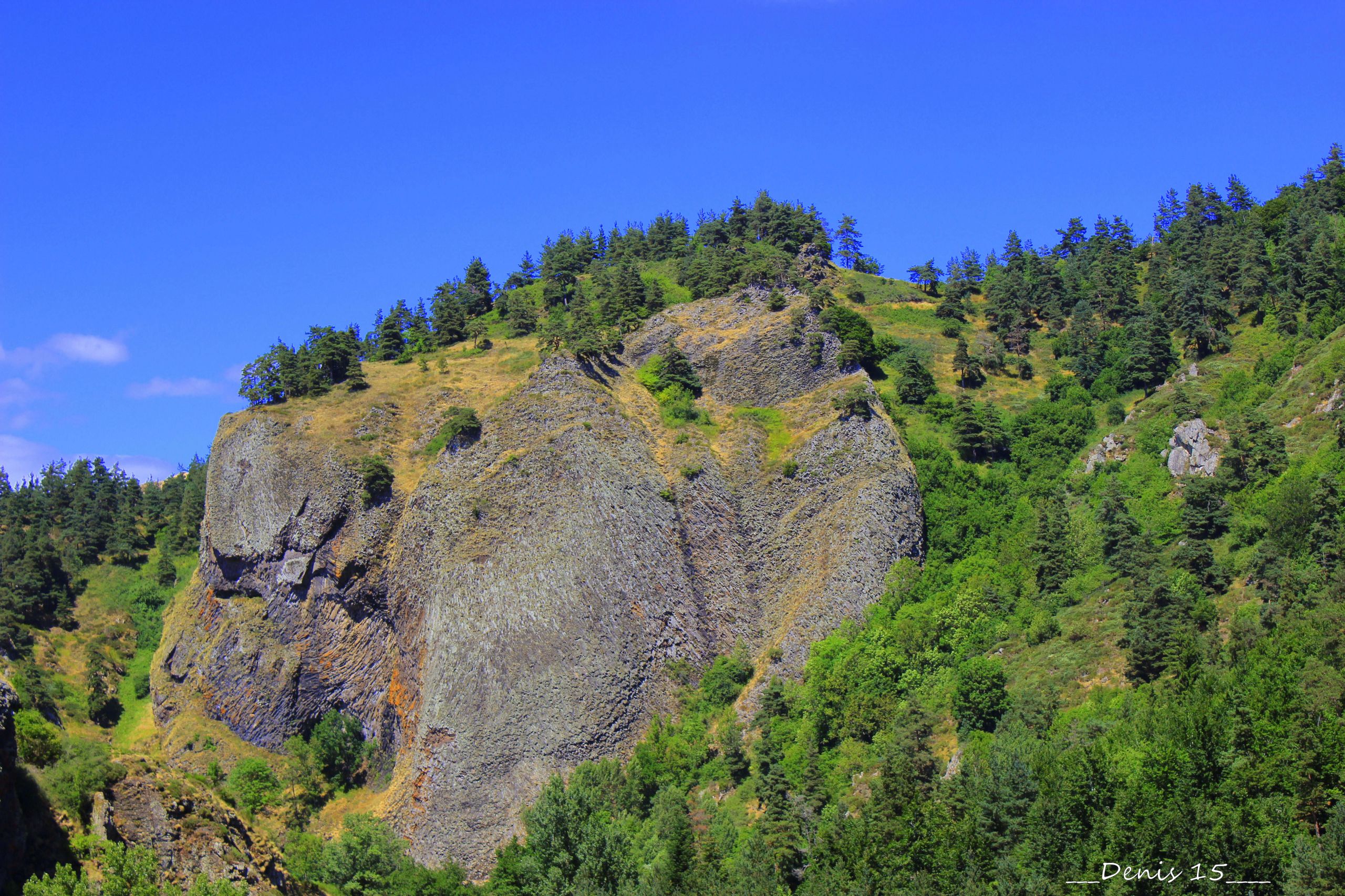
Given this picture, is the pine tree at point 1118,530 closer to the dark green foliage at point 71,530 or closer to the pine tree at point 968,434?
the pine tree at point 968,434

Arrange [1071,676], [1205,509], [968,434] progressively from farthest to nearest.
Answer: [968,434] → [1205,509] → [1071,676]

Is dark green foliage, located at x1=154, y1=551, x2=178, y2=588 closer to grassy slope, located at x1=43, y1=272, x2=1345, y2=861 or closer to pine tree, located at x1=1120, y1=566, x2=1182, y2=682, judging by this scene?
grassy slope, located at x1=43, y1=272, x2=1345, y2=861

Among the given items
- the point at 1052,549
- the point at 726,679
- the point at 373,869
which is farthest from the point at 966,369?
the point at 373,869

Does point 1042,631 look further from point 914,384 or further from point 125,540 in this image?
point 125,540

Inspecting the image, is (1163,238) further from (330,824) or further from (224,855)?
(224,855)

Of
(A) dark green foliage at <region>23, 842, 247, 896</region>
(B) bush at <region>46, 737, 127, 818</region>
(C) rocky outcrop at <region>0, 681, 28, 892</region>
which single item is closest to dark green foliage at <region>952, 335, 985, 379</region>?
(A) dark green foliage at <region>23, 842, 247, 896</region>

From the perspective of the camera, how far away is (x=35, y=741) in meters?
Answer: 47.3

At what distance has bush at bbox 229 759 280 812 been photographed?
73.9 meters

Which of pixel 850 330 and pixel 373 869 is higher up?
pixel 850 330

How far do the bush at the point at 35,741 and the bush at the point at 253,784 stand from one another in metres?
26.0

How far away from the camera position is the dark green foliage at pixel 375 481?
271 feet

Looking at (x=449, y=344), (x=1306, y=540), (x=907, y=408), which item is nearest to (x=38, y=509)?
(x=449, y=344)

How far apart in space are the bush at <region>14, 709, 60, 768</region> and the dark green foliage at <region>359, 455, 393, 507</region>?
34596mm

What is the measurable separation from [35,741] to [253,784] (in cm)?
2946
